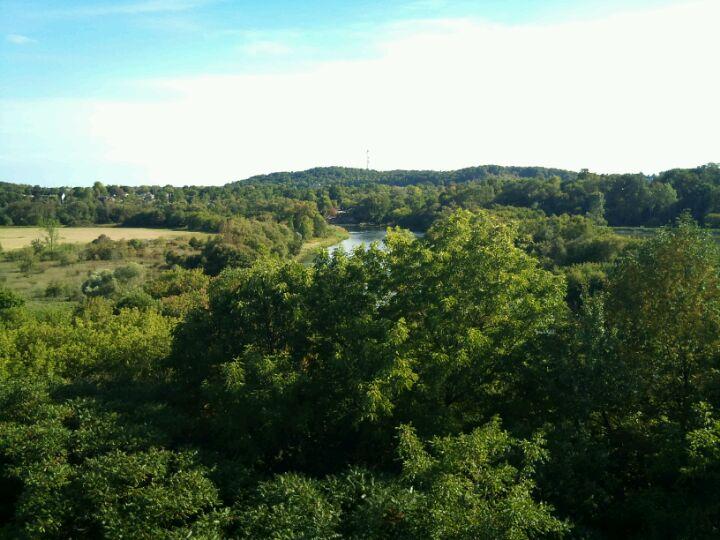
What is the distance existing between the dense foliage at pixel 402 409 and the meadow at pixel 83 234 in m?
83.0

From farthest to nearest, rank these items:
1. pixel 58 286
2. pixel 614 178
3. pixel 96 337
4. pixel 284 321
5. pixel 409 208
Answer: pixel 409 208, pixel 614 178, pixel 58 286, pixel 96 337, pixel 284 321

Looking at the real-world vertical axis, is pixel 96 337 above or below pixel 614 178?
below

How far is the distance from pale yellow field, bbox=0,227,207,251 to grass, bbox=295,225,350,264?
862 inches

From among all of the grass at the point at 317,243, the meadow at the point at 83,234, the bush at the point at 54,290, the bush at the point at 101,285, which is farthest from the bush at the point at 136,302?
the meadow at the point at 83,234

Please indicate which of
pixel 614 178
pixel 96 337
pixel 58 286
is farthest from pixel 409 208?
pixel 96 337

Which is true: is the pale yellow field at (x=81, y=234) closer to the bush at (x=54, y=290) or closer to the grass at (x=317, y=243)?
the grass at (x=317, y=243)

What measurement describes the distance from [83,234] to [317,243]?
4926 centimetres

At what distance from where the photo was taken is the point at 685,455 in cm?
1245

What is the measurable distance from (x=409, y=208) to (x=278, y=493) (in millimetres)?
118484

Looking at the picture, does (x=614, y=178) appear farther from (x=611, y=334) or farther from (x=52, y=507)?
(x=52, y=507)

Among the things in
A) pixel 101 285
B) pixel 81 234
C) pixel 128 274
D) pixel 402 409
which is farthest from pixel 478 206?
pixel 402 409

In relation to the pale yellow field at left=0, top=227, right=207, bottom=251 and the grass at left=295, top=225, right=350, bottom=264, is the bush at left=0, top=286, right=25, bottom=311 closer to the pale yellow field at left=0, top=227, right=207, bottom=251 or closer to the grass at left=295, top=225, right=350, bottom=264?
the grass at left=295, top=225, right=350, bottom=264

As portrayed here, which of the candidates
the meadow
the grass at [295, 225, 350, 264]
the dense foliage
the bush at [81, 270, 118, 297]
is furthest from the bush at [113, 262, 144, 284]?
the meadow

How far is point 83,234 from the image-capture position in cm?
10956
